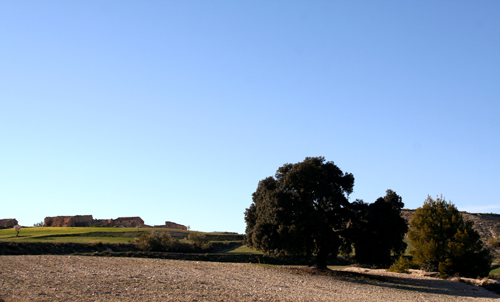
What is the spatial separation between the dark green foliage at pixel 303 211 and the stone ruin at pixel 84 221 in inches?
2536

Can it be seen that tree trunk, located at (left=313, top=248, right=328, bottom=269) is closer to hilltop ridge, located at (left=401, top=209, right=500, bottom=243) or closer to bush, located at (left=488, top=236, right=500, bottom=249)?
bush, located at (left=488, top=236, right=500, bottom=249)

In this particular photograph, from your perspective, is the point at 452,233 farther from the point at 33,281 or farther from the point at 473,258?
the point at 33,281

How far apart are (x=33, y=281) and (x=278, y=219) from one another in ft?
47.7

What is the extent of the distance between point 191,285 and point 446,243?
25.8 m

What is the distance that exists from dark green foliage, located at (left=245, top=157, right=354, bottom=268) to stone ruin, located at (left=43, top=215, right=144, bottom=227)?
211ft

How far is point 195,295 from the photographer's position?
15031mm

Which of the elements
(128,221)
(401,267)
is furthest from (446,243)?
(128,221)

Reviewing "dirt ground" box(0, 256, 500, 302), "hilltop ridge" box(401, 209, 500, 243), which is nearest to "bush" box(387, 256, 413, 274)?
"dirt ground" box(0, 256, 500, 302)

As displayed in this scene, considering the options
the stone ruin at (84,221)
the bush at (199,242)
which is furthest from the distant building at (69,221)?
the bush at (199,242)

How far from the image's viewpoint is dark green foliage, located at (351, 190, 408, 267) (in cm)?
2709

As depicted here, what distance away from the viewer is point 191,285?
17219 mm

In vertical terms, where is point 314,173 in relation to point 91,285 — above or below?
above

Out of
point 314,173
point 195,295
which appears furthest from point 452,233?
point 195,295

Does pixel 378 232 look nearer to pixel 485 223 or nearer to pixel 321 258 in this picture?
pixel 321 258
